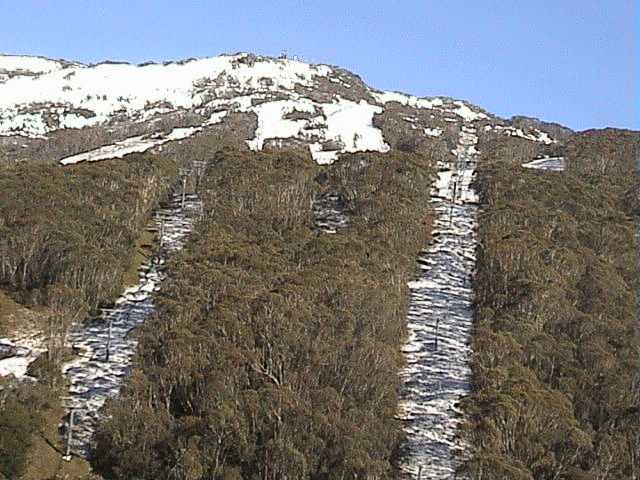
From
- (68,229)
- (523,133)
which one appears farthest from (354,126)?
(68,229)

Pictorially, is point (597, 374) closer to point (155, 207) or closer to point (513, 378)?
point (513, 378)

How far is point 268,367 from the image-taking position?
2711 centimetres

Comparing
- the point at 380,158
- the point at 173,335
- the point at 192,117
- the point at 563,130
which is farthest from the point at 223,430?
the point at 563,130

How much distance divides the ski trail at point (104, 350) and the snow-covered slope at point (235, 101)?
159 feet

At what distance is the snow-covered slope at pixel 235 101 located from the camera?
108 meters

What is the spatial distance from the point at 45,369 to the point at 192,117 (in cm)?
8504

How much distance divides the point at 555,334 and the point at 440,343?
16.7 feet

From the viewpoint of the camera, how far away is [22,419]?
2488 centimetres

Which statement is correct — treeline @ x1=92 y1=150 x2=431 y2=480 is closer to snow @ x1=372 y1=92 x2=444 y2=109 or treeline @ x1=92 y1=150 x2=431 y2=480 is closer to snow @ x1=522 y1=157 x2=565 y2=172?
snow @ x1=522 y1=157 x2=565 y2=172

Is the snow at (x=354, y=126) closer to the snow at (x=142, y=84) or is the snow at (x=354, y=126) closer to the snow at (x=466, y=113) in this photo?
the snow at (x=466, y=113)

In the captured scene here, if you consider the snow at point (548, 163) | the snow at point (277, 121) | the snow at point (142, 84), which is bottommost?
the snow at point (548, 163)

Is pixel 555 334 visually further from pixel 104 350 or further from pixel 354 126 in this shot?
pixel 354 126

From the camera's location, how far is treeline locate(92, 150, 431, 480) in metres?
23.7

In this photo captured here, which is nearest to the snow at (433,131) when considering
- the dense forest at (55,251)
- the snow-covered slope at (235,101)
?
the snow-covered slope at (235,101)
